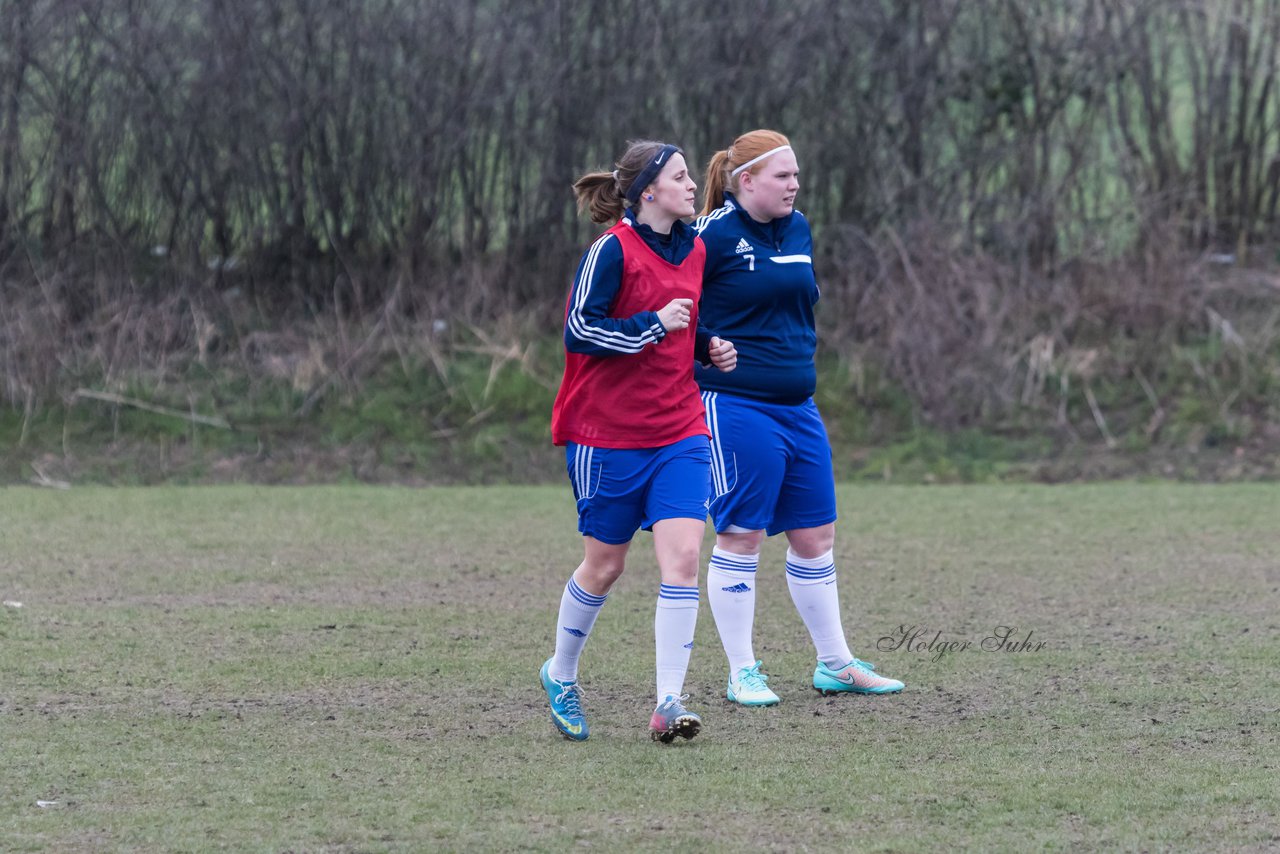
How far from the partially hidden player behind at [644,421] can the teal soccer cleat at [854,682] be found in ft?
2.83

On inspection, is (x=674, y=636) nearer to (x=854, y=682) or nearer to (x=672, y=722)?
(x=672, y=722)

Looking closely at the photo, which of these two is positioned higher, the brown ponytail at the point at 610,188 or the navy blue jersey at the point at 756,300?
the brown ponytail at the point at 610,188

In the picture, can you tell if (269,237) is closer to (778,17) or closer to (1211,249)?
(778,17)

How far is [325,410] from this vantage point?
1362cm

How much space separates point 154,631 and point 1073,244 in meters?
10.5

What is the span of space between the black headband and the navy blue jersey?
20.2 inches

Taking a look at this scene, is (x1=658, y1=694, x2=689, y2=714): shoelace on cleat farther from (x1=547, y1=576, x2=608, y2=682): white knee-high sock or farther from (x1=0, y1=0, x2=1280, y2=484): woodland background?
(x1=0, y1=0, x2=1280, y2=484): woodland background

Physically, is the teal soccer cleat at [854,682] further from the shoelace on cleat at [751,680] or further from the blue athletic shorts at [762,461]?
the blue athletic shorts at [762,461]

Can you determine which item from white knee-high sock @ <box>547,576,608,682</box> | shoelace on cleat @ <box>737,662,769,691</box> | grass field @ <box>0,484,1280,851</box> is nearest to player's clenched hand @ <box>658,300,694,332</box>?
white knee-high sock @ <box>547,576,608,682</box>

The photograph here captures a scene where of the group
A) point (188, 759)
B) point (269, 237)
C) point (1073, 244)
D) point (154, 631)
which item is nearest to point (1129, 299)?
point (1073, 244)

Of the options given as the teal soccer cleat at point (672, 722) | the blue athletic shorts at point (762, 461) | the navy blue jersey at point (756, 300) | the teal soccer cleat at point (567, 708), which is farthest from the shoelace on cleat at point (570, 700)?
the navy blue jersey at point (756, 300)

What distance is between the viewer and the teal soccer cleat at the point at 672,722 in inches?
195

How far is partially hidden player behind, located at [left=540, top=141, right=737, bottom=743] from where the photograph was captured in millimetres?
5105

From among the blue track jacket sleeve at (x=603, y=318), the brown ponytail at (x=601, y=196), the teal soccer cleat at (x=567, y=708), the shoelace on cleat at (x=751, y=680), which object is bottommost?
the shoelace on cleat at (x=751, y=680)
